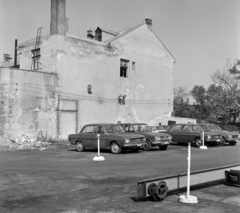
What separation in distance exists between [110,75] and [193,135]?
449 inches

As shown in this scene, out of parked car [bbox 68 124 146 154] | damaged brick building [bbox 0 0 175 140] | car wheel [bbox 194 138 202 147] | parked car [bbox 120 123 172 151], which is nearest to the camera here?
parked car [bbox 68 124 146 154]

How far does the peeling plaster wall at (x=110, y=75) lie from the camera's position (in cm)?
2506

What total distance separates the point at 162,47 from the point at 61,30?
42.4 ft

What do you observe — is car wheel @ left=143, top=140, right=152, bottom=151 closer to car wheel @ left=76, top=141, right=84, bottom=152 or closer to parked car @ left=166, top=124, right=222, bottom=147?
car wheel @ left=76, top=141, right=84, bottom=152

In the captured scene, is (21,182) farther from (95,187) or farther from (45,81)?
(45,81)

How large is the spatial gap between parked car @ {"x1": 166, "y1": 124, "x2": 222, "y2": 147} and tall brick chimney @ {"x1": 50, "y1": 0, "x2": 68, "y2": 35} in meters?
12.2

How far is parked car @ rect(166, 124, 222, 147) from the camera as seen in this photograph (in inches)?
758

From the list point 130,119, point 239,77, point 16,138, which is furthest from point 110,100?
point 239,77

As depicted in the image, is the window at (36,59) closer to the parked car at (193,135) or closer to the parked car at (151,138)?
the parked car at (151,138)

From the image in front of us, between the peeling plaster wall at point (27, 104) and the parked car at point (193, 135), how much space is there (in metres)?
9.70

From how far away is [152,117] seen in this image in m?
32.2

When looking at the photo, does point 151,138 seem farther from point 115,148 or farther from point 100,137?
point 100,137

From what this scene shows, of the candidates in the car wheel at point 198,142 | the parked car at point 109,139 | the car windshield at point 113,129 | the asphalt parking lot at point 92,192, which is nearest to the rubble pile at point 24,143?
the parked car at point 109,139

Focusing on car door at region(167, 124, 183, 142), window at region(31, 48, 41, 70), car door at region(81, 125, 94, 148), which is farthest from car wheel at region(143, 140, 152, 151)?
window at region(31, 48, 41, 70)
